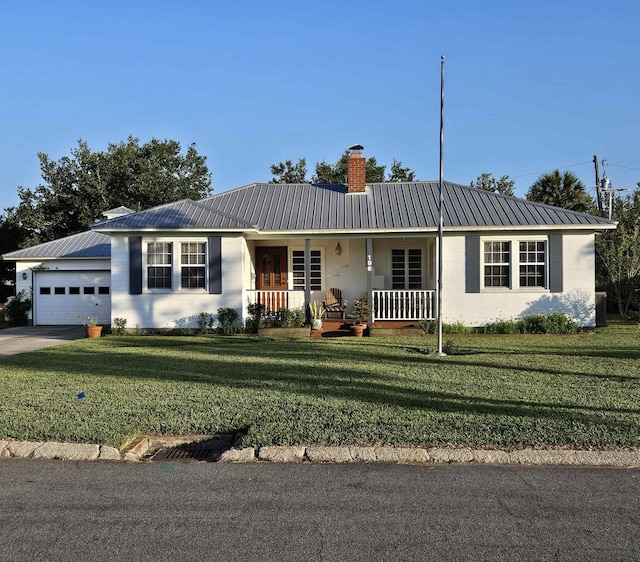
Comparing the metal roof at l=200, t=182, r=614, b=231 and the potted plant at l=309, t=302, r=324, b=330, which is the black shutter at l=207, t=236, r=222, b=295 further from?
the potted plant at l=309, t=302, r=324, b=330

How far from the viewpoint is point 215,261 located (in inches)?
661

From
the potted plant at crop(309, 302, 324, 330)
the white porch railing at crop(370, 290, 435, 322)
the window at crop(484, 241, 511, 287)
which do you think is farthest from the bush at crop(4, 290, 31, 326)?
the window at crop(484, 241, 511, 287)

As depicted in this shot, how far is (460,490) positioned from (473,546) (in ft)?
3.27

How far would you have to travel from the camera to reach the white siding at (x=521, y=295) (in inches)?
661

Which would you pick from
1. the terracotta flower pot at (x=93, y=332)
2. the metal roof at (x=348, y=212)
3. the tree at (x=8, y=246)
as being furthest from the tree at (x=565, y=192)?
the tree at (x=8, y=246)

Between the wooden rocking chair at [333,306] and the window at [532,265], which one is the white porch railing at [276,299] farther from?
the window at [532,265]

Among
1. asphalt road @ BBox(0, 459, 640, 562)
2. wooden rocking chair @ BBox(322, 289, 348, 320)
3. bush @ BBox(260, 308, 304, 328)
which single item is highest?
wooden rocking chair @ BBox(322, 289, 348, 320)

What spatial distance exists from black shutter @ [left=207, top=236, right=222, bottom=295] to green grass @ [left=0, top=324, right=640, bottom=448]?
3.89m

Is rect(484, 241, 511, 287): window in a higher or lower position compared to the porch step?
higher

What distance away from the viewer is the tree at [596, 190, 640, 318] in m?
20.2

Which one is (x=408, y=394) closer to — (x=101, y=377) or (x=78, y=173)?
(x=101, y=377)

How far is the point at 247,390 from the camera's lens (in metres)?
8.27

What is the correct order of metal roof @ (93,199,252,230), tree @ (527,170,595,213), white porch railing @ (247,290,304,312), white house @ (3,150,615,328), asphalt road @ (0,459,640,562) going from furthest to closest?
tree @ (527,170,595,213), white porch railing @ (247,290,304,312), white house @ (3,150,615,328), metal roof @ (93,199,252,230), asphalt road @ (0,459,640,562)

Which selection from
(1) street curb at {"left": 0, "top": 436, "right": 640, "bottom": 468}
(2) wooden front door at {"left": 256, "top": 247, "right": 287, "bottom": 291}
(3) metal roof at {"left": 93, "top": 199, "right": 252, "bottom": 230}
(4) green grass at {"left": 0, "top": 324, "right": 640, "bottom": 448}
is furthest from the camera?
(2) wooden front door at {"left": 256, "top": 247, "right": 287, "bottom": 291}
